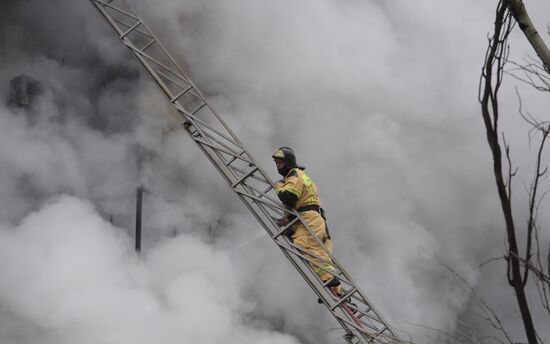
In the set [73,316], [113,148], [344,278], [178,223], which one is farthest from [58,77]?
[344,278]

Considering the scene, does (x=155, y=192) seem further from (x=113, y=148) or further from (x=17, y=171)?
(x=17, y=171)

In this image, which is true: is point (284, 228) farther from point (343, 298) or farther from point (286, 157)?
point (343, 298)

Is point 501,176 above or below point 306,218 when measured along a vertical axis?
below

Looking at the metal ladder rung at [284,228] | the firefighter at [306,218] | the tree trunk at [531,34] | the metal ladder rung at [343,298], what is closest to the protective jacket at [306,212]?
the firefighter at [306,218]

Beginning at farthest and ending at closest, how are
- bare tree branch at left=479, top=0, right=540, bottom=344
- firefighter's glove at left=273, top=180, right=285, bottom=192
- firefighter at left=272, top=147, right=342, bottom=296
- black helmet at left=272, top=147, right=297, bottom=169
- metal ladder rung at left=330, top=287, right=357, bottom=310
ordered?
black helmet at left=272, top=147, right=297, bottom=169
firefighter's glove at left=273, top=180, right=285, bottom=192
firefighter at left=272, top=147, right=342, bottom=296
metal ladder rung at left=330, top=287, right=357, bottom=310
bare tree branch at left=479, top=0, right=540, bottom=344

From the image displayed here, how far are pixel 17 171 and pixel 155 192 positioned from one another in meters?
2.65

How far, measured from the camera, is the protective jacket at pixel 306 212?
561cm

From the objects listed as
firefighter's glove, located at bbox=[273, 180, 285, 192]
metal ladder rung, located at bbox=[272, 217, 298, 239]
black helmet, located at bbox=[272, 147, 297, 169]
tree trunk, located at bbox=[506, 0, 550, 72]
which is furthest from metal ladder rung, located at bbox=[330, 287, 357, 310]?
tree trunk, located at bbox=[506, 0, 550, 72]

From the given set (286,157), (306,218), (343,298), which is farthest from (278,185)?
(343,298)

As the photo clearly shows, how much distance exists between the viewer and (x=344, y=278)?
5.53 m

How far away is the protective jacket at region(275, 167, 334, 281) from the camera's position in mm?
5609

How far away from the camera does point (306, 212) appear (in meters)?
5.75

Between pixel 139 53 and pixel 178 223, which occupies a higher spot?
pixel 178 223

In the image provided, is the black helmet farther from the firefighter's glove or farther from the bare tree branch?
the bare tree branch
